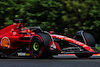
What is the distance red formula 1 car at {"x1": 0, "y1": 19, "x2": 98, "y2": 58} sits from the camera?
11.1 metres

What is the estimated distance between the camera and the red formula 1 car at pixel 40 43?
36.4ft

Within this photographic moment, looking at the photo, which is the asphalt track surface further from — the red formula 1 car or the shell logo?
the shell logo

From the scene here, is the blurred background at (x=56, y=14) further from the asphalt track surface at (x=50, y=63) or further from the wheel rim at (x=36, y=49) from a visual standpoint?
the asphalt track surface at (x=50, y=63)

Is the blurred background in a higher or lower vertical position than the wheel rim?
higher

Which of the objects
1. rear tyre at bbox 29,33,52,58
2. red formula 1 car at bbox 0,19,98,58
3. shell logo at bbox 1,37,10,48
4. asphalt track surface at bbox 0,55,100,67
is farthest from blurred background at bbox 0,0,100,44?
asphalt track surface at bbox 0,55,100,67

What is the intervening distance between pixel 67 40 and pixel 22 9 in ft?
47.9

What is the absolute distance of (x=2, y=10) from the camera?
26.5 metres

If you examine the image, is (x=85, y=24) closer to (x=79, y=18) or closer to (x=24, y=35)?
(x=79, y=18)

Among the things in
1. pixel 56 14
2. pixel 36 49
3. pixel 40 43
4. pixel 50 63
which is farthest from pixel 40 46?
pixel 56 14

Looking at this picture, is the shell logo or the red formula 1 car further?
the shell logo

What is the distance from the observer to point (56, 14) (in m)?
25.9

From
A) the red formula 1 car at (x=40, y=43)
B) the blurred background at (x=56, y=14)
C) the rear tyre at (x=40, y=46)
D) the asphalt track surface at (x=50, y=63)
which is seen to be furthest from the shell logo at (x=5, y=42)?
the blurred background at (x=56, y=14)

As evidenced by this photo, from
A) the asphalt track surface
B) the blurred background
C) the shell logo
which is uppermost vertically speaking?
the blurred background

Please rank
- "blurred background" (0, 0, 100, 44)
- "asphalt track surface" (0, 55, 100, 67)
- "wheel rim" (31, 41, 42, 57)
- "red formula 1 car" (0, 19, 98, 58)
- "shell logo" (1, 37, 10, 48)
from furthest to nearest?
"blurred background" (0, 0, 100, 44) < "shell logo" (1, 37, 10, 48) < "wheel rim" (31, 41, 42, 57) < "red formula 1 car" (0, 19, 98, 58) < "asphalt track surface" (0, 55, 100, 67)
